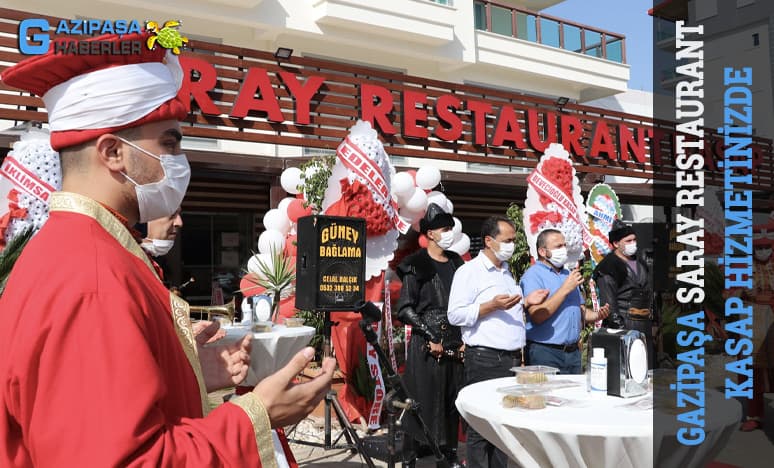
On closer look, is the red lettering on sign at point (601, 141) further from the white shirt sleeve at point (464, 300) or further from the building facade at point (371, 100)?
the white shirt sleeve at point (464, 300)

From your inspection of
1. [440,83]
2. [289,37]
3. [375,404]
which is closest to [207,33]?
[289,37]

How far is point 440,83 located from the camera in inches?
425

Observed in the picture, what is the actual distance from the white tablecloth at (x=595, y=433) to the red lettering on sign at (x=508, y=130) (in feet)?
28.9

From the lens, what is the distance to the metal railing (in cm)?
1592

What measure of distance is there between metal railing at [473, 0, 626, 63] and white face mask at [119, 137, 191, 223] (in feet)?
50.1

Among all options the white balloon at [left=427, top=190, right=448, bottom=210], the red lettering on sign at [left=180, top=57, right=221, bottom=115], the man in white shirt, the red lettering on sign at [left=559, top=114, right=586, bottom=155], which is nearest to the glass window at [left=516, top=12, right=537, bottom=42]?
the red lettering on sign at [left=559, top=114, right=586, bottom=155]

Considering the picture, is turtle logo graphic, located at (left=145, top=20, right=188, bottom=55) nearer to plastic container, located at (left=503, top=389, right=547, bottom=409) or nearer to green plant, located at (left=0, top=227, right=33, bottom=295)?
plastic container, located at (left=503, top=389, right=547, bottom=409)

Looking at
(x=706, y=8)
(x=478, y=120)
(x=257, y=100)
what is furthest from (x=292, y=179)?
(x=706, y=8)

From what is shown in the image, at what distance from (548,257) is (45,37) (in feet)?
21.1

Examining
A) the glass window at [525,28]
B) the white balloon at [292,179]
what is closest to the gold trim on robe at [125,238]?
the white balloon at [292,179]

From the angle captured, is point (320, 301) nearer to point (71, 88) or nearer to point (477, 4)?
point (71, 88)

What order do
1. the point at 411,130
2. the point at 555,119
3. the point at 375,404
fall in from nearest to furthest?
the point at 375,404
the point at 411,130
the point at 555,119

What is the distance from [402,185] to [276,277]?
1776 mm

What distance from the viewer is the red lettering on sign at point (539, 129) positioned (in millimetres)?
11508
